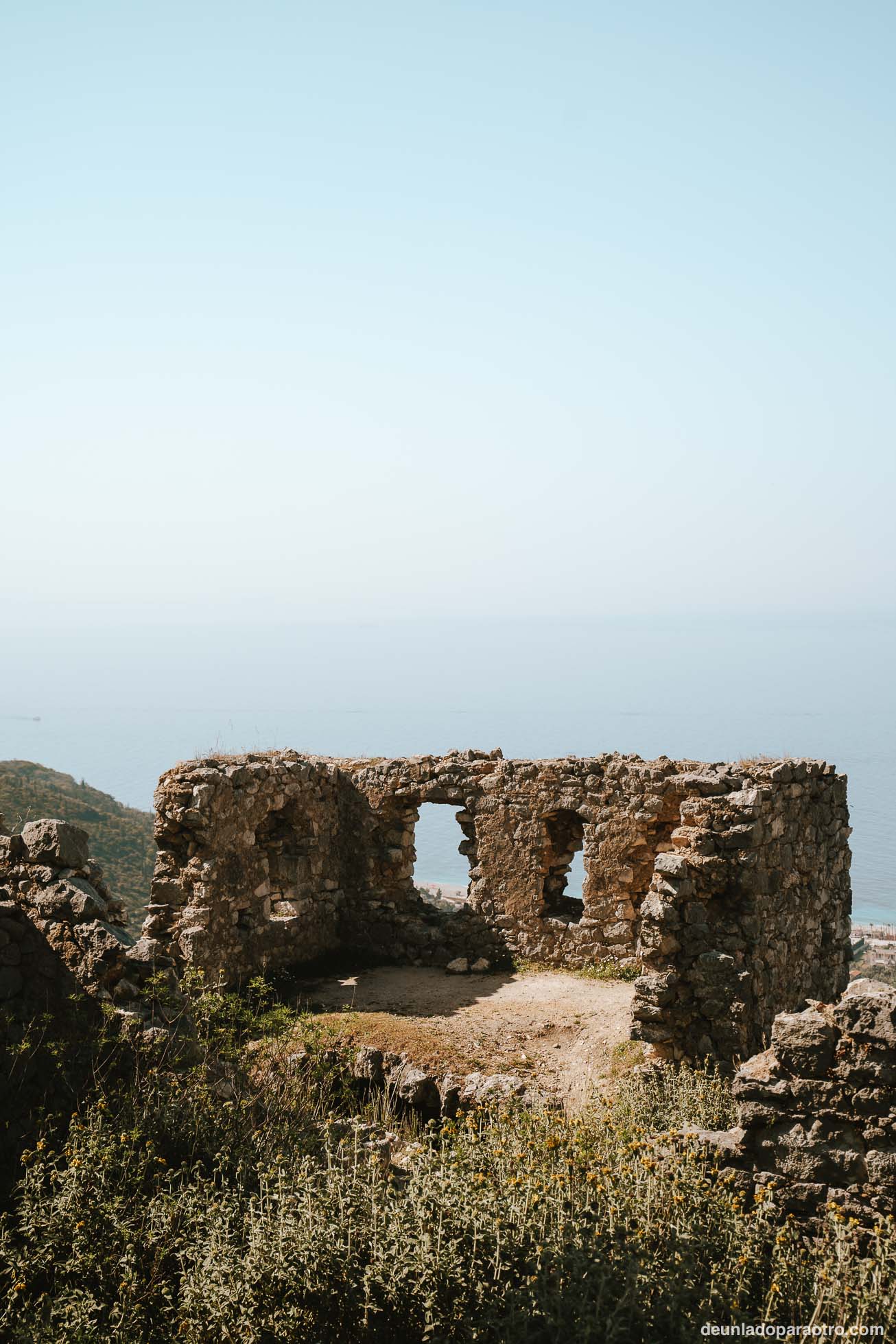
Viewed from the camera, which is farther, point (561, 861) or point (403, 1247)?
point (561, 861)

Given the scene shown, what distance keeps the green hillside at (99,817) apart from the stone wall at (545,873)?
24.4ft

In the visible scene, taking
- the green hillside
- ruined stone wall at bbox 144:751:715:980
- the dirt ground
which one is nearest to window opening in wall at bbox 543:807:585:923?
ruined stone wall at bbox 144:751:715:980

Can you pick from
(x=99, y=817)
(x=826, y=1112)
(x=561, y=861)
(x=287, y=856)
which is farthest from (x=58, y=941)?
(x=99, y=817)

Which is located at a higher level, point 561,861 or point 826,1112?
point 826,1112

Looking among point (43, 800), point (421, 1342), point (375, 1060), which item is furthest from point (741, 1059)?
point (43, 800)

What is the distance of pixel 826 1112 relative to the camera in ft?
19.8

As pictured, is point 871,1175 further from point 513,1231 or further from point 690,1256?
point 513,1231

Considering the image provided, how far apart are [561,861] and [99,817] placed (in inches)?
716

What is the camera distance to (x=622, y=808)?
13.8m

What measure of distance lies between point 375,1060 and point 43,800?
19.4 m

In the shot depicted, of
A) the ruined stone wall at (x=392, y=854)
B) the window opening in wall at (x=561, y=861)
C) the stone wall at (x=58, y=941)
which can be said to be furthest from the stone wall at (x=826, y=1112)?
the window opening in wall at (x=561, y=861)

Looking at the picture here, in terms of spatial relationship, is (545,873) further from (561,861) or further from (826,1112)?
(826,1112)

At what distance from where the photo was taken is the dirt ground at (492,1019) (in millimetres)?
10602

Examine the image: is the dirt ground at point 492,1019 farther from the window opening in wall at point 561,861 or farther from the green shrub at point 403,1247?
the green shrub at point 403,1247
